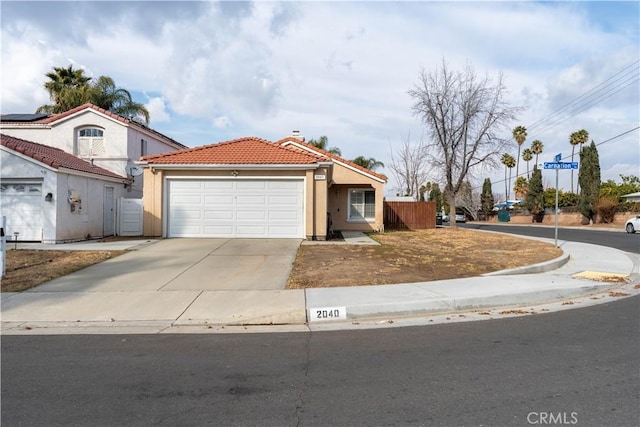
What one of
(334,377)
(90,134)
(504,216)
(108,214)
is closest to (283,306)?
(334,377)

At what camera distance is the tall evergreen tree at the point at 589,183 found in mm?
42594

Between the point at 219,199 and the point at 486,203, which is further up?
the point at 486,203

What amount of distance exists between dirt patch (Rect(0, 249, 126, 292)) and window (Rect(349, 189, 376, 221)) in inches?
549

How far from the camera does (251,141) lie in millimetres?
19078

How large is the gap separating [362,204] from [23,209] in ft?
52.0

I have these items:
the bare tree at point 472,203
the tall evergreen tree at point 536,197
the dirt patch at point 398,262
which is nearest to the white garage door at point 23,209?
the dirt patch at point 398,262

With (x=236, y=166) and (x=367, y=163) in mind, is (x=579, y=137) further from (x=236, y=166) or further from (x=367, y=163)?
(x=236, y=166)

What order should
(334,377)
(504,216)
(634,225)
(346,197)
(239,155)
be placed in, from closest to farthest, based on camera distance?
(334,377) → (239,155) → (346,197) → (634,225) → (504,216)

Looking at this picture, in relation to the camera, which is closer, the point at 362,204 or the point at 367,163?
the point at 362,204

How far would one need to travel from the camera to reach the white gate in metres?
18.7

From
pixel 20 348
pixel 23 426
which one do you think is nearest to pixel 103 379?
pixel 23 426

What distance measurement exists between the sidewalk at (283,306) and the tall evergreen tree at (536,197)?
157 feet

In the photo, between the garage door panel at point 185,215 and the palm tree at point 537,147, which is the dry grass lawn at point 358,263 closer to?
the garage door panel at point 185,215

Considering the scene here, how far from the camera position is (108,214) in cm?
1956
